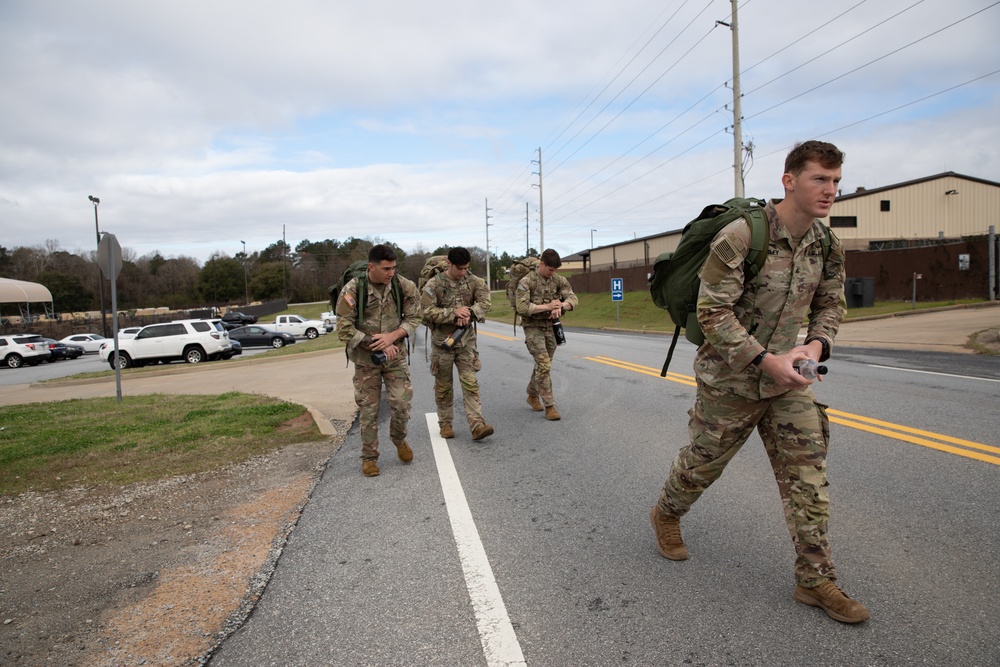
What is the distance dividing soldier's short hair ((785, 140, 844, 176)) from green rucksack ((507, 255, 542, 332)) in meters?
4.74

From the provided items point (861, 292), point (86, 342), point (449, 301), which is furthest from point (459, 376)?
point (86, 342)

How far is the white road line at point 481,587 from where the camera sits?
259 centimetres

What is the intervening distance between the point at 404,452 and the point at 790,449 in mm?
3601

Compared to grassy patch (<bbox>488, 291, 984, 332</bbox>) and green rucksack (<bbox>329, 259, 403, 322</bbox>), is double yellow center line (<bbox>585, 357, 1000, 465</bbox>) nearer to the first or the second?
green rucksack (<bbox>329, 259, 403, 322</bbox>)

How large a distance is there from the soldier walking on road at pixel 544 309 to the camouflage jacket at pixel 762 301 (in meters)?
4.24

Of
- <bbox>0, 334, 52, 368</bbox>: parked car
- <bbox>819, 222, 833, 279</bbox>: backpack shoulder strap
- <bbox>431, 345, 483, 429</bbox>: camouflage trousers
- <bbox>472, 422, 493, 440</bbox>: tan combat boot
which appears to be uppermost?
<bbox>819, 222, 833, 279</bbox>: backpack shoulder strap

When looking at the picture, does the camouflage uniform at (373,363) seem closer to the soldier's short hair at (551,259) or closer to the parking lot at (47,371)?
the soldier's short hair at (551,259)

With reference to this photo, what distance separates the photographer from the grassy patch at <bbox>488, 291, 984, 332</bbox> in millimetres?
24031

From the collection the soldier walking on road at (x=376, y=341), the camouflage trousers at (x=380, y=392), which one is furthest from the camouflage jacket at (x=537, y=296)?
the camouflage trousers at (x=380, y=392)

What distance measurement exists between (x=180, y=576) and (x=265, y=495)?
4.81 feet

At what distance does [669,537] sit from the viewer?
3.42 m

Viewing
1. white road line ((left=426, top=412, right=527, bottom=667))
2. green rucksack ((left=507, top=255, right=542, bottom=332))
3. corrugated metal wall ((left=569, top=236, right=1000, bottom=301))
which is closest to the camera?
white road line ((left=426, top=412, right=527, bottom=667))

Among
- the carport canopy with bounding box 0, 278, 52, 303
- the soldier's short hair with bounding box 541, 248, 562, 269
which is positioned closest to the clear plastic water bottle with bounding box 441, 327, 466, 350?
the soldier's short hair with bounding box 541, 248, 562, 269

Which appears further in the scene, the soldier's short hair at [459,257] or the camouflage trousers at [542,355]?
the camouflage trousers at [542,355]
